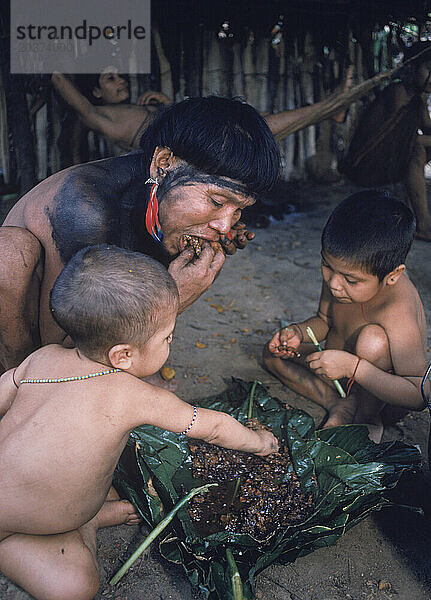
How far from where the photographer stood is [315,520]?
188 centimetres

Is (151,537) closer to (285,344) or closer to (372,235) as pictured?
(285,344)

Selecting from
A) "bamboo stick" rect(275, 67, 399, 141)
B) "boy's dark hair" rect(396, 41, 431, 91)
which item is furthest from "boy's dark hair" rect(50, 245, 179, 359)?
"boy's dark hair" rect(396, 41, 431, 91)

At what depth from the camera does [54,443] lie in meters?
1.65

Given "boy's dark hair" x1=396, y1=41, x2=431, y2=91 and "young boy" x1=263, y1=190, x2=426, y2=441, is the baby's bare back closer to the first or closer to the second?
"young boy" x1=263, y1=190, x2=426, y2=441

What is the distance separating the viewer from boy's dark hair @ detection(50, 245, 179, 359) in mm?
1618

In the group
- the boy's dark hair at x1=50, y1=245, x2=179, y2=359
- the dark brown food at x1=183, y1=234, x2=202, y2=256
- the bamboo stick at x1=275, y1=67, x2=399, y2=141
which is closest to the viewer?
the boy's dark hair at x1=50, y1=245, x2=179, y2=359

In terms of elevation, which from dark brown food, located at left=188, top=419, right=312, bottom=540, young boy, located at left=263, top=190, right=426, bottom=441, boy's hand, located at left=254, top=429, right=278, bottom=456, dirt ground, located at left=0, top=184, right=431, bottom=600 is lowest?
dirt ground, located at left=0, top=184, right=431, bottom=600

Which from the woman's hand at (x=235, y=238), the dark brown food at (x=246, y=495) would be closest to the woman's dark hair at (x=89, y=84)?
the woman's hand at (x=235, y=238)

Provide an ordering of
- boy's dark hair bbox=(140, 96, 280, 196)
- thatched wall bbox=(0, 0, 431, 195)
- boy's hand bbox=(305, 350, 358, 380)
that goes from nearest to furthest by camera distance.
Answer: boy's dark hair bbox=(140, 96, 280, 196) → boy's hand bbox=(305, 350, 358, 380) → thatched wall bbox=(0, 0, 431, 195)

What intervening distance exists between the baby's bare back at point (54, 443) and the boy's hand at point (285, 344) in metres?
1.20

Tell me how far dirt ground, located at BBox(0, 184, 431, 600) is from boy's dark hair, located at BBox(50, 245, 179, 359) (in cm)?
75

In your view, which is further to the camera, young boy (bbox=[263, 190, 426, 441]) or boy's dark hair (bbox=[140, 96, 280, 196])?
young boy (bbox=[263, 190, 426, 441])

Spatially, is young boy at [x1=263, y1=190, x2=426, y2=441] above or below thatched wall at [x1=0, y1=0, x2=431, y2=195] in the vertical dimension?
below

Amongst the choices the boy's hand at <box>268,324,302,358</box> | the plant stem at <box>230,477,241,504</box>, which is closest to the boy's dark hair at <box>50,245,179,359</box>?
the plant stem at <box>230,477,241,504</box>
